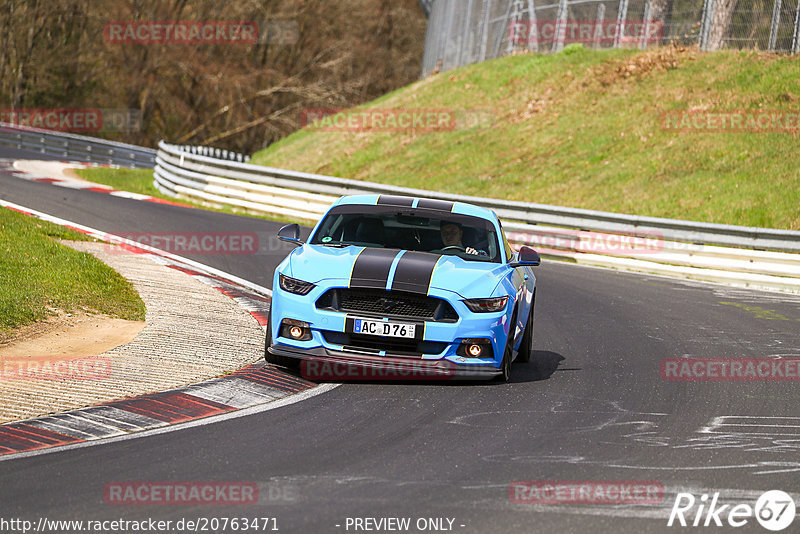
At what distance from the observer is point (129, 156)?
40.4m

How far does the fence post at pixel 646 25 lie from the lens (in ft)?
99.5

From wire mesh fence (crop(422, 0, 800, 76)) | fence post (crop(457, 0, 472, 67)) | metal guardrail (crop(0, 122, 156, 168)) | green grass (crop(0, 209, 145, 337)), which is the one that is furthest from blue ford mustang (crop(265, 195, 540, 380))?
metal guardrail (crop(0, 122, 156, 168))

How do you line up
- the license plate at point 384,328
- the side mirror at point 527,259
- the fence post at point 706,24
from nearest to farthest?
the license plate at point 384,328 → the side mirror at point 527,259 → the fence post at point 706,24

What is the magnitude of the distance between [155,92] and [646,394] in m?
46.0

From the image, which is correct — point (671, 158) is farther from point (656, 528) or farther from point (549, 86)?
point (656, 528)

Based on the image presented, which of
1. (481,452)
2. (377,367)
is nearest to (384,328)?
(377,367)

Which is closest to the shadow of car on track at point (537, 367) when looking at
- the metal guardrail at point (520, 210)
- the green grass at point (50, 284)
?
the green grass at point (50, 284)

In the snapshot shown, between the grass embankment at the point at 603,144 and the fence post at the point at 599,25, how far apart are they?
54cm

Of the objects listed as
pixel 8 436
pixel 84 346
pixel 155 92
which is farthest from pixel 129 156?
pixel 8 436

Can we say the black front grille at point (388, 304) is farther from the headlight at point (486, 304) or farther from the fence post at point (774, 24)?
the fence post at point (774, 24)

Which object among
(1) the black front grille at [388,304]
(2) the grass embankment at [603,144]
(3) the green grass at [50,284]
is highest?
(2) the grass embankment at [603,144]

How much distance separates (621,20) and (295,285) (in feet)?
82.3

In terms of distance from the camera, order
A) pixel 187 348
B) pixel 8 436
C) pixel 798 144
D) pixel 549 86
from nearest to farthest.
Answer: pixel 8 436, pixel 187 348, pixel 798 144, pixel 549 86

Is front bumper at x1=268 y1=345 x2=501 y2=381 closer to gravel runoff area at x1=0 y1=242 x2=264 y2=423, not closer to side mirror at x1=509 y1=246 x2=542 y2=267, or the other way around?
gravel runoff area at x1=0 y1=242 x2=264 y2=423
